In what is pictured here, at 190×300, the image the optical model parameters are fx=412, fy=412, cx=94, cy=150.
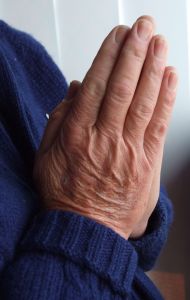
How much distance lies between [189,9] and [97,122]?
416 mm

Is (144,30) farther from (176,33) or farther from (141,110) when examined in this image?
(176,33)

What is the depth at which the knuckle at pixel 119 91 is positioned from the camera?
38cm

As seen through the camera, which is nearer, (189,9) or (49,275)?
(49,275)

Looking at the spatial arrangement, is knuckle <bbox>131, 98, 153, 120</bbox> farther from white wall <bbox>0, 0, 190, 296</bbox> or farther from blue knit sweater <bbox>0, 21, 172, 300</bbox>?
white wall <bbox>0, 0, 190, 296</bbox>

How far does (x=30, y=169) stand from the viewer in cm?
51

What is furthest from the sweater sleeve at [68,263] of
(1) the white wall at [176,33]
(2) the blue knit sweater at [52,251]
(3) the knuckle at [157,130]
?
(1) the white wall at [176,33]

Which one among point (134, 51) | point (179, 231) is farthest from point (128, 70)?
point (179, 231)

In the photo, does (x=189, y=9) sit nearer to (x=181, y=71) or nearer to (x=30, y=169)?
(x=181, y=71)

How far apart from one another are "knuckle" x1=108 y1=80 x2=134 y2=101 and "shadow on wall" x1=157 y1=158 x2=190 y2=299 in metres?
0.45

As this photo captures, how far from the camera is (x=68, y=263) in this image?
395 mm

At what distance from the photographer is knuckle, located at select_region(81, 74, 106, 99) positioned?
387mm

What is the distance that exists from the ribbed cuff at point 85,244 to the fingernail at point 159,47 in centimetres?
17

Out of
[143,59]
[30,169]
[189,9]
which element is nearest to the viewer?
[143,59]

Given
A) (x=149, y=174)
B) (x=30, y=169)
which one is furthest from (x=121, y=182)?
(x=30, y=169)
